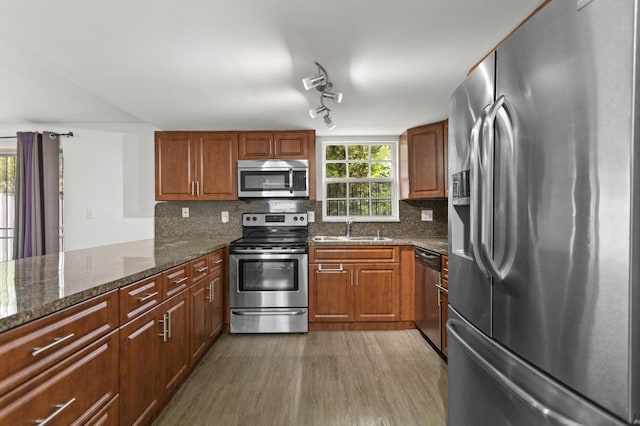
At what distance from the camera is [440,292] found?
2.69m

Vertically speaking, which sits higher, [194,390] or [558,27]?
[558,27]

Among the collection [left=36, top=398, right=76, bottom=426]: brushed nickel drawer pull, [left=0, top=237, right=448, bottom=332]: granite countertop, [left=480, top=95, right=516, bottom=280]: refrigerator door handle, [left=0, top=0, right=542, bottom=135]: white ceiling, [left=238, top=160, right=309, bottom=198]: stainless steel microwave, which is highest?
[left=0, top=0, right=542, bottom=135]: white ceiling

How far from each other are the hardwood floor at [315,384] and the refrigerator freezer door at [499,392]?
700mm

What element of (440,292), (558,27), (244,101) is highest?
(244,101)

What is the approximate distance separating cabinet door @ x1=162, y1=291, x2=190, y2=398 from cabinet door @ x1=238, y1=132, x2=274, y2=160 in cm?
187

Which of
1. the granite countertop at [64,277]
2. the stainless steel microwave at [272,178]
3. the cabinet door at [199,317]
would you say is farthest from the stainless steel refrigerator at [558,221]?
the stainless steel microwave at [272,178]

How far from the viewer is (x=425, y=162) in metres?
3.63

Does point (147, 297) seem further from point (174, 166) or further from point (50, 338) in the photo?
point (174, 166)

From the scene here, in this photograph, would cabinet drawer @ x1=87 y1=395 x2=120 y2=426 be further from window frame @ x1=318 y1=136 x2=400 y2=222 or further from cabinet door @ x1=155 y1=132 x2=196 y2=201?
window frame @ x1=318 y1=136 x2=400 y2=222

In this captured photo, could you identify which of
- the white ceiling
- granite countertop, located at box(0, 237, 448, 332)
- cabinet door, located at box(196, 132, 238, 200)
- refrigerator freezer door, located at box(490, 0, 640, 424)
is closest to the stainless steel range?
cabinet door, located at box(196, 132, 238, 200)

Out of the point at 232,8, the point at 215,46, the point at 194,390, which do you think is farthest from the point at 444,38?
the point at 194,390

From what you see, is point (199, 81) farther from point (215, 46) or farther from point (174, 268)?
point (174, 268)

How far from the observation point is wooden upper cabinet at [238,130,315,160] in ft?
12.5

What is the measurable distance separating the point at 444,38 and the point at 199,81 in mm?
1647
